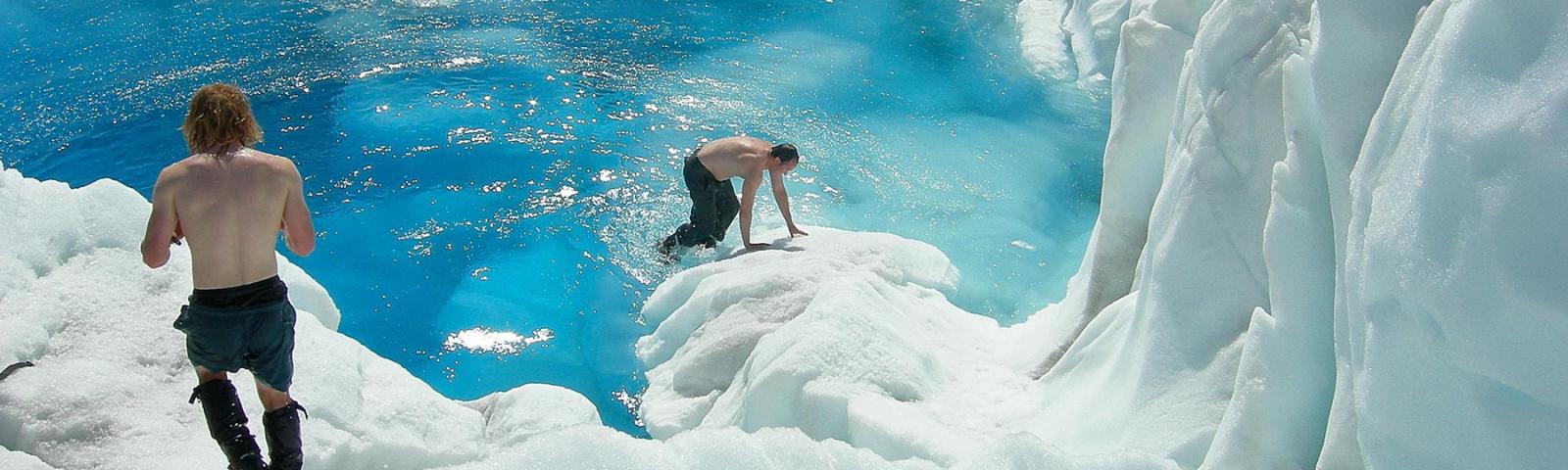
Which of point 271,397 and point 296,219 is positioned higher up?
point 296,219

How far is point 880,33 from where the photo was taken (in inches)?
496

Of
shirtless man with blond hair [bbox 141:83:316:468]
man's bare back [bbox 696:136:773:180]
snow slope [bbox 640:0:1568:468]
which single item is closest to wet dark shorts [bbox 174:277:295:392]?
shirtless man with blond hair [bbox 141:83:316:468]

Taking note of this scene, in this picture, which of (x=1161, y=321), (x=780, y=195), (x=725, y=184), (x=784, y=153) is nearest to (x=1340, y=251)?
(x=1161, y=321)

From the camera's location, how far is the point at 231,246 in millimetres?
3275

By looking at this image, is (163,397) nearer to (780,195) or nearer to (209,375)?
(209,375)

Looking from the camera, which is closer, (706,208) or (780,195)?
(780,195)

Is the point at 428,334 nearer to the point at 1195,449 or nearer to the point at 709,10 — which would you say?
the point at 1195,449

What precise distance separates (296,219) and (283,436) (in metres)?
0.77

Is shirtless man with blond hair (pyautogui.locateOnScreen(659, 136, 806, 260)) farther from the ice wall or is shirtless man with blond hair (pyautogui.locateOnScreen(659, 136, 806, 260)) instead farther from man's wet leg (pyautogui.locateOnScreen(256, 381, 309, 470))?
man's wet leg (pyautogui.locateOnScreen(256, 381, 309, 470))

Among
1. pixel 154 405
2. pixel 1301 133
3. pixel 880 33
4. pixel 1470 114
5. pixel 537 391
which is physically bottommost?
pixel 880 33

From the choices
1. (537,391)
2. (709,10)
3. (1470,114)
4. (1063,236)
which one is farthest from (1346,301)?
(709,10)

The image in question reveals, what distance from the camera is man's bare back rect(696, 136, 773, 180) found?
666cm

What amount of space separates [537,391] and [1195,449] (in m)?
3.04

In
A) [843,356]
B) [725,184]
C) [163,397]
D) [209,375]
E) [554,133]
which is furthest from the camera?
[554,133]
